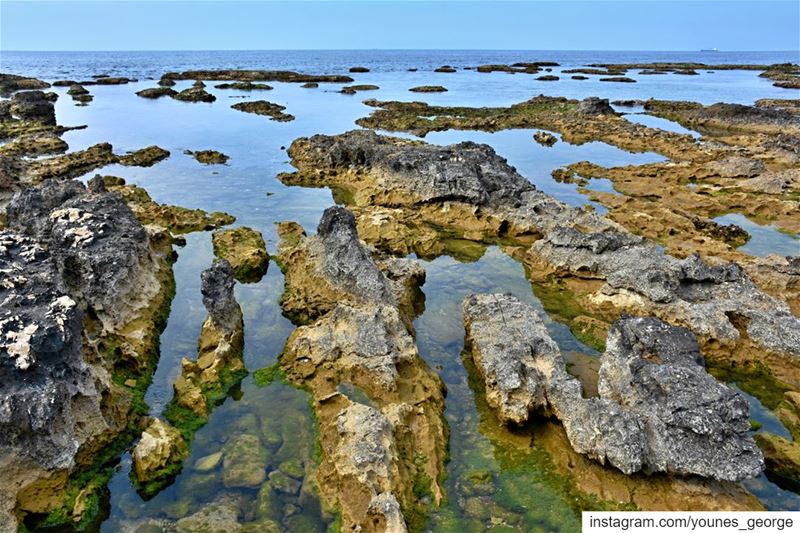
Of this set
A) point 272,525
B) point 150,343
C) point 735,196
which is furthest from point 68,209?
point 735,196

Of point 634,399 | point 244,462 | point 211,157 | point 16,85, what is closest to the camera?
point 244,462

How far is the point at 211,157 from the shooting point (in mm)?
38500

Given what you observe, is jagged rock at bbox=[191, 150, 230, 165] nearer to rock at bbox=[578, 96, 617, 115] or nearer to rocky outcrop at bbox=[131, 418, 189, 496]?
A: rocky outcrop at bbox=[131, 418, 189, 496]

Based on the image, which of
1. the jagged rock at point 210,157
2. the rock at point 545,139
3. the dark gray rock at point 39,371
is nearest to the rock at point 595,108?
the rock at point 545,139

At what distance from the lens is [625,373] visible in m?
12.2

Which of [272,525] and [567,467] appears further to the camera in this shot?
[567,467]

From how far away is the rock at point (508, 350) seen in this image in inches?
464

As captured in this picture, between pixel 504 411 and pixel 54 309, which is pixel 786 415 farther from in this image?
pixel 54 309

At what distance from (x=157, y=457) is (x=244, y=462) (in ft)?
5.64

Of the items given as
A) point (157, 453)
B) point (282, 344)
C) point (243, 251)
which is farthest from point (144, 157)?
point (157, 453)

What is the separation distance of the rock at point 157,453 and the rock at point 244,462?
0.94 m

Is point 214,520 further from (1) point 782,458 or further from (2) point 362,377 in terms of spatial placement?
(1) point 782,458

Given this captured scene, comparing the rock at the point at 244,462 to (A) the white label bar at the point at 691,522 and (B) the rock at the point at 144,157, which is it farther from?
(B) the rock at the point at 144,157

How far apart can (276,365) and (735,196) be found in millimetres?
28005
